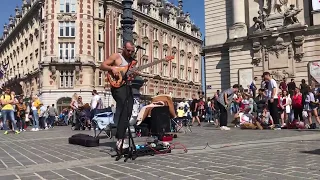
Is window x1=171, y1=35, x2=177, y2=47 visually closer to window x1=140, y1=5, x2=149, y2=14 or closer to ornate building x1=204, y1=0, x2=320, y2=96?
window x1=140, y1=5, x2=149, y2=14

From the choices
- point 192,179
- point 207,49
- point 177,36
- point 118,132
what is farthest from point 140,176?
point 177,36

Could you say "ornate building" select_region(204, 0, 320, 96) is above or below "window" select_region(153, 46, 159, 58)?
below

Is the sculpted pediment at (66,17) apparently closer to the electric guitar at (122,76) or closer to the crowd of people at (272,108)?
the crowd of people at (272,108)

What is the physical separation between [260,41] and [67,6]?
33908mm

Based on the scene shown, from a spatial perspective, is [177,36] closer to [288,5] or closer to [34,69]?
[34,69]

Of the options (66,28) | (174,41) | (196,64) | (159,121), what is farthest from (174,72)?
(159,121)

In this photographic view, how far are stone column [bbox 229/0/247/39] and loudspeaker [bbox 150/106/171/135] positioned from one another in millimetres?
17152

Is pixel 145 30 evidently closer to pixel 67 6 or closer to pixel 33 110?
pixel 67 6

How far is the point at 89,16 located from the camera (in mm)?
48844

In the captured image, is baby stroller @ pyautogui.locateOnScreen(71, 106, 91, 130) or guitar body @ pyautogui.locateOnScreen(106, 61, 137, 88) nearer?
guitar body @ pyautogui.locateOnScreen(106, 61, 137, 88)

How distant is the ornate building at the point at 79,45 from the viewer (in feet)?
155

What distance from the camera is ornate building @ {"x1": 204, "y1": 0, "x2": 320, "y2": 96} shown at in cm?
2070

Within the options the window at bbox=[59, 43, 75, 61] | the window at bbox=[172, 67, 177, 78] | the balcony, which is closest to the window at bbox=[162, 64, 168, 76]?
the window at bbox=[172, 67, 177, 78]

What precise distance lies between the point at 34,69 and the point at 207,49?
36912 mm
